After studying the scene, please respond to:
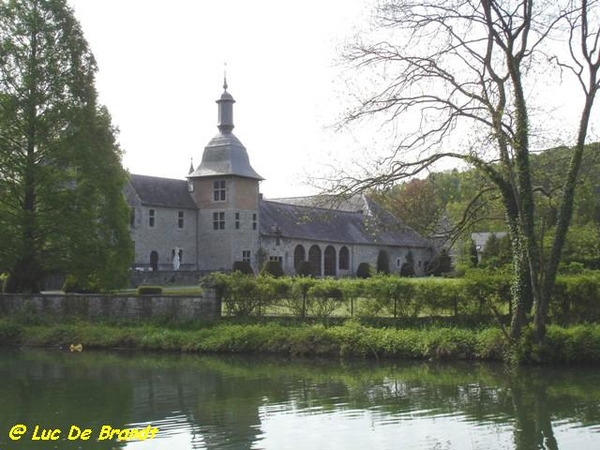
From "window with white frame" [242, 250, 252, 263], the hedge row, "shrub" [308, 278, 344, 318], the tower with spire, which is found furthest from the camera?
"window with white frame" [242, 250, 252, 263]

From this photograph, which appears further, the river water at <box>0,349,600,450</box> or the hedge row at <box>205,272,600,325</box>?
the hedge row at <box>205,272,600,325</box>

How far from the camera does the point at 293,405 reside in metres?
12.6

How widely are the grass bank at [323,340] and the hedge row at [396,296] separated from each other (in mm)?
863

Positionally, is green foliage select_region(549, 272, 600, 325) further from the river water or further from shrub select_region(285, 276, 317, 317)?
shrub select_region(285, 276, 317, 317)

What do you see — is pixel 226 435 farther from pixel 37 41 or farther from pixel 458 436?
pixel 37 41

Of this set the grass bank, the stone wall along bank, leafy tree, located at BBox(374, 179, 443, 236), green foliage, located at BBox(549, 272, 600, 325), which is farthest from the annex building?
green foliage, located at BBox(549, 272, 600, 325)

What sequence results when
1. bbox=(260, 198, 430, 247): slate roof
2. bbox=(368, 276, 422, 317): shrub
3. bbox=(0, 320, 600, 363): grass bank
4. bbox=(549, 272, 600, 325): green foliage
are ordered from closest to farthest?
bbox=(0, 320, 600, 363): grass bank
bbox=(549, 272, 600, 325): green foliage
bbox=(368, 276, 422, 317): shrub
bbox=(260, 198, 430, 247): slate roof

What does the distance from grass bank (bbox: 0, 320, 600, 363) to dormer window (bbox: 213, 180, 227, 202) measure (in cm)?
2302

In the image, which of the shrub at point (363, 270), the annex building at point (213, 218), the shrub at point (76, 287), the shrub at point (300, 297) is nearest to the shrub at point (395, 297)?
the shrub at point (300, 297)

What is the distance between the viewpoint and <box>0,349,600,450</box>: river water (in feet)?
33.0

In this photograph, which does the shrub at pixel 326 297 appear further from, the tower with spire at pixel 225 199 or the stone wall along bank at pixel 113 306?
the tower with spire at pixel 225 199

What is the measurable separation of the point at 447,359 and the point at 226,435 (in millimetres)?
8425

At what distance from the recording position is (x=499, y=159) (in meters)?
17.8

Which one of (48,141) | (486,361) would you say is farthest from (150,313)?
(486,361)
